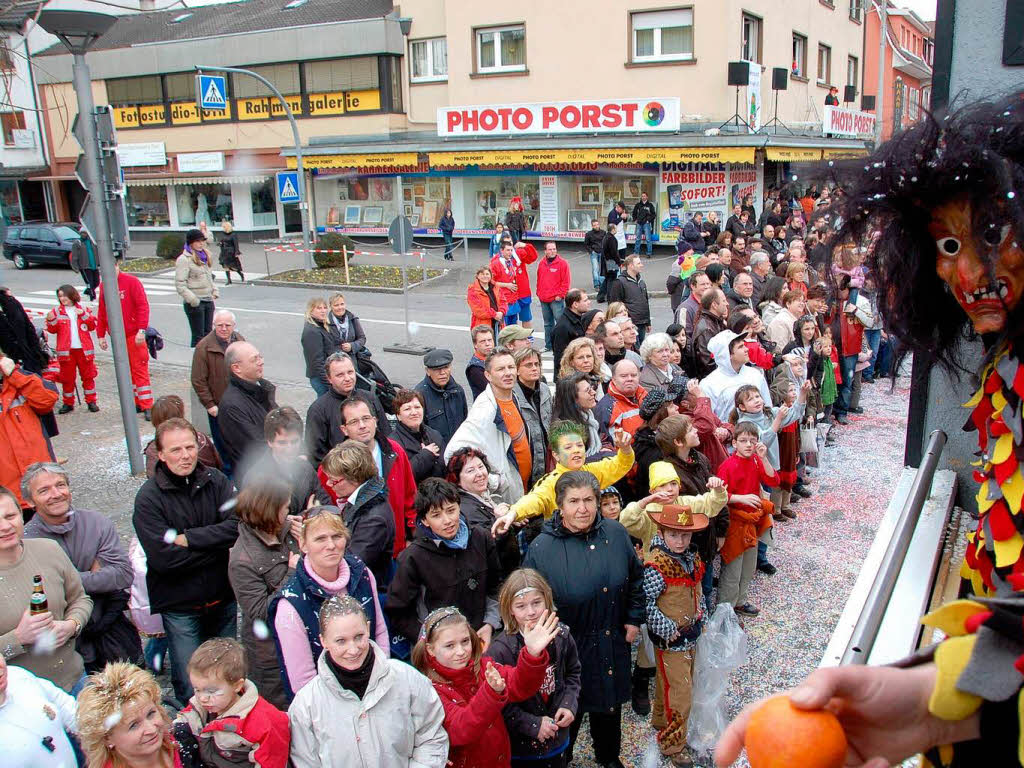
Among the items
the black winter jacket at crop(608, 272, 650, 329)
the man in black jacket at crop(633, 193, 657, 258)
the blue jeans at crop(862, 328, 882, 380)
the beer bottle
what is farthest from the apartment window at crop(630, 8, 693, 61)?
the beer bottle

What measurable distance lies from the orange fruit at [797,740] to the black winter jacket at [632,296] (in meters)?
9.81

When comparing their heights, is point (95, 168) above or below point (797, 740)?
above

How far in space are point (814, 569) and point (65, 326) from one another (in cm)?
917

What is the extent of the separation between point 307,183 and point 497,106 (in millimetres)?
10618

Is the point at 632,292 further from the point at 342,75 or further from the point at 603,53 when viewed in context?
the point at 342,75

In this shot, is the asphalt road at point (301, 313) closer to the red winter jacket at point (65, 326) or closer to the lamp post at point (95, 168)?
the red winter jacket at point (65, 326)

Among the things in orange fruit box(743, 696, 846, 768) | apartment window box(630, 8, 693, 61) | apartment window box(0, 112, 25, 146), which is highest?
apartment window box(630, 8, 693, 61)

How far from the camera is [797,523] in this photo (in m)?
7.08

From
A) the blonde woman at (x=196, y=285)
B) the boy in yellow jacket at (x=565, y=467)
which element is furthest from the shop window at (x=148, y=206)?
the boy in yellow jacket at (x=565, y=467)

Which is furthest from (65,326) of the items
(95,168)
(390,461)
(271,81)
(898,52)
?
(898,52)

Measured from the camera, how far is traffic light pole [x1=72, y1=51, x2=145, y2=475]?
7.35 meters

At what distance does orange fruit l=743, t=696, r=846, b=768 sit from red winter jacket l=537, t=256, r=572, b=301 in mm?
12110

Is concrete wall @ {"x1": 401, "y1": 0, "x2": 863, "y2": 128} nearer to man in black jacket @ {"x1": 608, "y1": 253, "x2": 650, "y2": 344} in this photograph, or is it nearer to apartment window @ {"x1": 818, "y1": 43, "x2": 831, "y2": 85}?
apartment window @ {"x1": 818, "y1": 43, "x2": 831, "y2": 85}

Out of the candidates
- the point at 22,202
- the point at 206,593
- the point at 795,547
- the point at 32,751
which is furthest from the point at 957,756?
the point at 22,202
